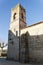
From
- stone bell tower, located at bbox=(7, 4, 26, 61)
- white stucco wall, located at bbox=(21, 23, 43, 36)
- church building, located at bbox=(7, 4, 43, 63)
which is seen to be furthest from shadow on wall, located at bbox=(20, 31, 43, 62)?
stone bell tower, located at bbox=(7, 4, 26, 61)

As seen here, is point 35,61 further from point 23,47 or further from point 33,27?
point 33,27

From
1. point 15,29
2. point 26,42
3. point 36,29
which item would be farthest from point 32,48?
point 15,29

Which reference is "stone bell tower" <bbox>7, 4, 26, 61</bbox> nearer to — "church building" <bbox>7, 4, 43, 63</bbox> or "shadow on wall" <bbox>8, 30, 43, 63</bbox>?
"church building" <bbox>7, 4, 43, 63</bbox>

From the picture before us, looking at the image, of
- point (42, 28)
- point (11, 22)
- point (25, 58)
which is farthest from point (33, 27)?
point (11, 22)

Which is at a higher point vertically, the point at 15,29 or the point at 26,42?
the point at 15,29

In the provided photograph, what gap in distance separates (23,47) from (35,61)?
8.18ft

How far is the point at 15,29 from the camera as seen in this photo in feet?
53.7

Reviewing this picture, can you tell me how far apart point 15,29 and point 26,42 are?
421cm

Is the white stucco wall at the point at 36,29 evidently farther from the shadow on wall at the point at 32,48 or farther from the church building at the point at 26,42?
the shadow on wall at the point at 32,48

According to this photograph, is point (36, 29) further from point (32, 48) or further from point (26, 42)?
point (32, 48)

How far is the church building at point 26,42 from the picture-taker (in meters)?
11.9

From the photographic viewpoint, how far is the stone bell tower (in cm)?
1492

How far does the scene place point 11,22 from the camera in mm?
17953

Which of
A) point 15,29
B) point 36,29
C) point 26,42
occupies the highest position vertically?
point 15,29
